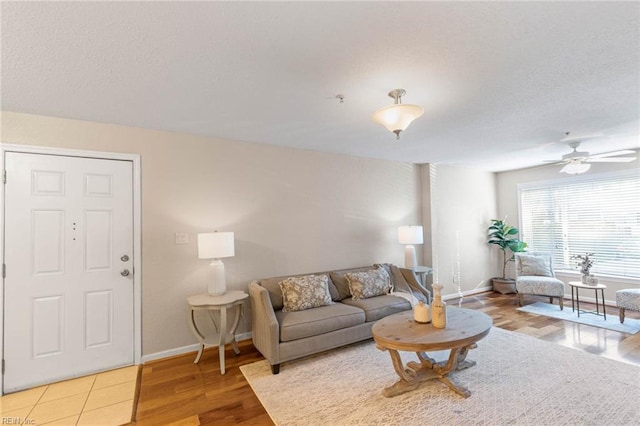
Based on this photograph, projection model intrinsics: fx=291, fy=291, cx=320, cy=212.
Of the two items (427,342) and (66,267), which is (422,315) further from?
(66,267)

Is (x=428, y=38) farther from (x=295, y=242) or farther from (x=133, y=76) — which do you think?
(x=295, y=242)

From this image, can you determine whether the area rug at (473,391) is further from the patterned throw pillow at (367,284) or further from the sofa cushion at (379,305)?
the patterned throw pillow at (367,284)

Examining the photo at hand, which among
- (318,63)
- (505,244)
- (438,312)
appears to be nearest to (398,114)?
(318,63)

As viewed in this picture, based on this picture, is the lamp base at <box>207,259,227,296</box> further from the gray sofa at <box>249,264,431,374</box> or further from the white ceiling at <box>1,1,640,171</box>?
the white ceiling at <box>1,1,640,171</box>

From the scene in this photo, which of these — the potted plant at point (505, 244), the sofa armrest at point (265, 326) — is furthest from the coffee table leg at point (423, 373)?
the potted plant at point (505, 244)

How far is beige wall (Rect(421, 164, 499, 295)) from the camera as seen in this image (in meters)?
5.51

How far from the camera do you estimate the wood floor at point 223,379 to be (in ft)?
7.34

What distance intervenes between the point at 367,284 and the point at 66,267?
10.9ft

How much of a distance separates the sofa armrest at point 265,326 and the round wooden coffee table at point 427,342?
973mm

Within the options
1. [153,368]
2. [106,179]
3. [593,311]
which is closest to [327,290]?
[153,368]

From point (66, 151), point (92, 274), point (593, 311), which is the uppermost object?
point (66, 151)

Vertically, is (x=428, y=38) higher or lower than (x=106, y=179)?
higher

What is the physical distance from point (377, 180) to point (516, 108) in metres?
2.39

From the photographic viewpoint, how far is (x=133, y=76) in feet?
7.13
